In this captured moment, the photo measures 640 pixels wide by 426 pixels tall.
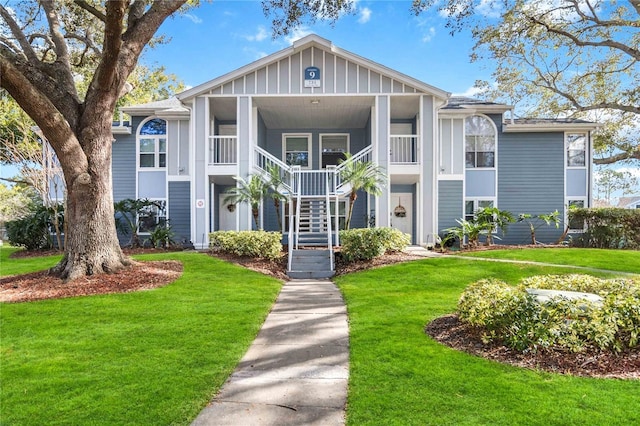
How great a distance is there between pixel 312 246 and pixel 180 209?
6.74 meters

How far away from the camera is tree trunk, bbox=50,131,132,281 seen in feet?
27.2

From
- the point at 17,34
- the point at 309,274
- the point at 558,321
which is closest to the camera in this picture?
the point at 558,321

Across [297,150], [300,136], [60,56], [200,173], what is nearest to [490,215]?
[297,150]

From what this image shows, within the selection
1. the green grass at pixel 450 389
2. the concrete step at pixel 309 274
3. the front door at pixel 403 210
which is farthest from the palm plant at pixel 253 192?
the green grass at pixel 450 389

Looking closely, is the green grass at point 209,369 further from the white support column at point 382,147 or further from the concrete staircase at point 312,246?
the white support column at point 382,147

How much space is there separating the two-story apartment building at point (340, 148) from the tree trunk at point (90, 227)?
16.9 feet

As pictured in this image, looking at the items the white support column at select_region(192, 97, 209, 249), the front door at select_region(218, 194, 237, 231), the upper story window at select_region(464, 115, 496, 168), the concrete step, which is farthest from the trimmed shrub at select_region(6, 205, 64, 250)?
the upper story window at select_region(464, 115, 496, 168)

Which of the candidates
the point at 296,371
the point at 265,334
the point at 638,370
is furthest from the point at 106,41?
the point at 638,370

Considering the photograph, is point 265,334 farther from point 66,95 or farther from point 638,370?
point 66,95

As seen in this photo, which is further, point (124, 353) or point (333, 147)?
point (333, 147)

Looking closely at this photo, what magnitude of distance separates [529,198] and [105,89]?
16.2m

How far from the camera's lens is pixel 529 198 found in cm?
1641

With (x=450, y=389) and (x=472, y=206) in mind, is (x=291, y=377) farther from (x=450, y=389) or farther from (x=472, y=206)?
(x=472, y=206)

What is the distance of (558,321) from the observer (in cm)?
421
